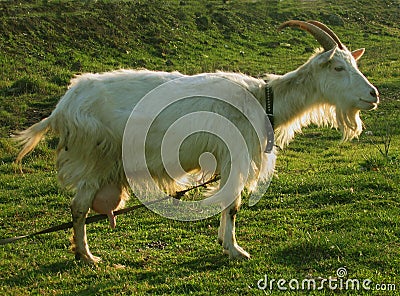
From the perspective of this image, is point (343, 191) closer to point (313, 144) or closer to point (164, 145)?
point (164, 145)

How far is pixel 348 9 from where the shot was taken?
30781 mm

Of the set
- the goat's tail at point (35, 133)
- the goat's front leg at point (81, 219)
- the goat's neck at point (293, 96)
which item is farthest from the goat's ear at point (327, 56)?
the goat's tail at point (35, 133)

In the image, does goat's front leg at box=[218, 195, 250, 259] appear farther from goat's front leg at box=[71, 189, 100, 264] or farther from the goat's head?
the goat's head

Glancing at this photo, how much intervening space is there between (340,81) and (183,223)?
93.4 inches

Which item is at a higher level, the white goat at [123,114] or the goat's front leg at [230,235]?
the white goat at [123,114]

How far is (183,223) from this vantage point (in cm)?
677

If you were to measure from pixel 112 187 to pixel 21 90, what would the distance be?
8.63 metres

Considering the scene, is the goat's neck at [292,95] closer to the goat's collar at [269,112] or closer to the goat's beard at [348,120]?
the goat's collar at [269,112]

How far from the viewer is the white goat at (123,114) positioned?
5613 millimetres

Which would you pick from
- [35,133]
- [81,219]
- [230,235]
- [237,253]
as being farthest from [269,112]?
[35,133]

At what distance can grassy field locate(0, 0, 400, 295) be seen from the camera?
5078 millimetres

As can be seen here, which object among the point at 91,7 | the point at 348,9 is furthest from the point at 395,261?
the point at 348,9

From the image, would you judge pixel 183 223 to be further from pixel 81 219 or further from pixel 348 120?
pixel 348 120

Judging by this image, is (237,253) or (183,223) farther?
(183,223)
